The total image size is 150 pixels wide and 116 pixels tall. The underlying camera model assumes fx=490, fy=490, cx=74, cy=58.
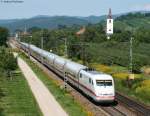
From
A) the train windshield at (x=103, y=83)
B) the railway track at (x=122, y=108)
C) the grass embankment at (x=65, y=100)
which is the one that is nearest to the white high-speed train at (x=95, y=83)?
the train windshield at (x=103, y=83)

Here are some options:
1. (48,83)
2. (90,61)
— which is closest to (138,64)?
(90,61)

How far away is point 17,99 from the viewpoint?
5766 cm

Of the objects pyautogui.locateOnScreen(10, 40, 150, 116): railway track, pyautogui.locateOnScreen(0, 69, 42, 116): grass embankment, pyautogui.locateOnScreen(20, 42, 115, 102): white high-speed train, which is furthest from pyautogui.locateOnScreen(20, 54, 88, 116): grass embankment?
pyautogui.locateOnScreen(0, 69, 42, 116): grass embankment

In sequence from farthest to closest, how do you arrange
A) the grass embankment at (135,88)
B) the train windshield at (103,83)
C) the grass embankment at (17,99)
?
the grass embankment at (135,88)
the train windshield at (103,83)
the grass embankment at (17,99)

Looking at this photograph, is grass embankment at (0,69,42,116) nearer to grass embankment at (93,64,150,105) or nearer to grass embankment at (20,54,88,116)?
grass embankment at (20,54,88,116)

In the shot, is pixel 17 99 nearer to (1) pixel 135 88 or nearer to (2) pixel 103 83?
(2) pixel 103 83

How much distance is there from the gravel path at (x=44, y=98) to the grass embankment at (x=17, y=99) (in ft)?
2.11

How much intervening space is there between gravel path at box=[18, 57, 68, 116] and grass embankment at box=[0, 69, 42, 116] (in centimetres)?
64

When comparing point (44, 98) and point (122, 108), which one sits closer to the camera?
point (122, 108)

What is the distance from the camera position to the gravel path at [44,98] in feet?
153

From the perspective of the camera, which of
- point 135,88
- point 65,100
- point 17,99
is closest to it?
point 65,100

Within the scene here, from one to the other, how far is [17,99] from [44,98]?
3.17 meters

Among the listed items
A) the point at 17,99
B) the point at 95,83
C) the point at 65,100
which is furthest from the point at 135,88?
the point at 17,99

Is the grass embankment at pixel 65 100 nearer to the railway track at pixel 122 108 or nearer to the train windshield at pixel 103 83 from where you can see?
the railway track at pixel 122 108
